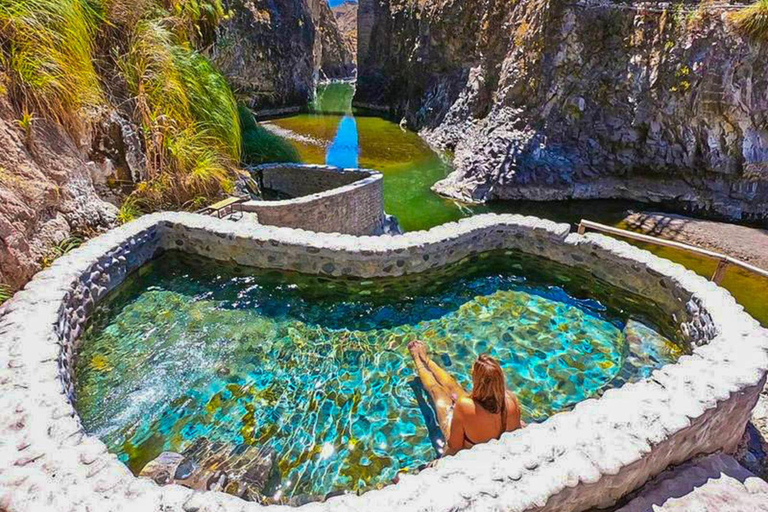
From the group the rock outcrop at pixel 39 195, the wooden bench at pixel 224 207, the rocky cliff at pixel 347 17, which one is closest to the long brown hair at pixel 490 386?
the rock outcrop at pixel 39 195

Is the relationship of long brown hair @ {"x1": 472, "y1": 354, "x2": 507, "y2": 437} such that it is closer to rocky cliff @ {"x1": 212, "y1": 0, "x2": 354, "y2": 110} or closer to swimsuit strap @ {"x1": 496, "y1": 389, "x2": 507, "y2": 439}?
swimsuit strap @ {"x1": 496, "y1": 389, "x2": 507, "y2": 439}

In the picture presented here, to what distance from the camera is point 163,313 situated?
4.32 m

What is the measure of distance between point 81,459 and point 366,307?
9.46 ft

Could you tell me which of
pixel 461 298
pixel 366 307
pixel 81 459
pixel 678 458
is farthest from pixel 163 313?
pixel 678 458

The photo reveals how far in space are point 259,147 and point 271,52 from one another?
57.9ft

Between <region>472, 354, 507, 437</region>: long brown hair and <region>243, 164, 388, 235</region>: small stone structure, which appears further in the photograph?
<region>243, 164, 388, 235</region>: small stone structure

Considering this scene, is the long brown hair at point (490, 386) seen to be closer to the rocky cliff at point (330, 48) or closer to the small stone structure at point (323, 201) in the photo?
the small stone structure at point (323, 201)

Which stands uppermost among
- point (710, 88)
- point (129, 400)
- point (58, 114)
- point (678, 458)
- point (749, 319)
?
point (710, 88)

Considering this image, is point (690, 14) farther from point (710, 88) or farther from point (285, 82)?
point (285, 82)

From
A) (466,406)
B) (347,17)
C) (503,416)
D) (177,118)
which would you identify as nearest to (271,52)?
(177,118)

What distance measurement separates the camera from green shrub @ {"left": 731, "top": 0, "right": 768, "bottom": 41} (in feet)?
31.3

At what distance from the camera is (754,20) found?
31.7ft

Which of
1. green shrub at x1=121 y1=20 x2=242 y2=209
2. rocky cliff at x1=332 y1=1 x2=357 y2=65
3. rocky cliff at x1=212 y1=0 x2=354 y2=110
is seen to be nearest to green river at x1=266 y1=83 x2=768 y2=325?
rocky cliff at x1=212 y1=0 x2=354 y2=110

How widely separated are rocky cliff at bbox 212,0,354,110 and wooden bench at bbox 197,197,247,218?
1757 centimetres
